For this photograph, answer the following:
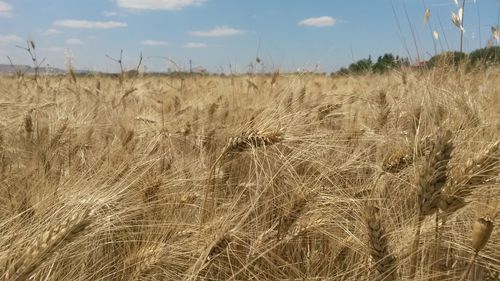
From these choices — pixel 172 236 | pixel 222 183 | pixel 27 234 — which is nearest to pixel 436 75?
pixel 222 183

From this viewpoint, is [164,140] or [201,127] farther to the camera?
[201,127]

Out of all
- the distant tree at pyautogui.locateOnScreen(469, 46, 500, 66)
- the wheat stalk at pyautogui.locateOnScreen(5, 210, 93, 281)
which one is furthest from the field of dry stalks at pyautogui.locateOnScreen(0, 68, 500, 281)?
the distant tree at pyautogui.locateOnScreen(469, 46, 500, 66)

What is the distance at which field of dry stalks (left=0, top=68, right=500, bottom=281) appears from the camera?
3.74 feet

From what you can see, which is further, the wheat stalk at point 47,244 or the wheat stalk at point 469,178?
the wheat stalk at point 469,178

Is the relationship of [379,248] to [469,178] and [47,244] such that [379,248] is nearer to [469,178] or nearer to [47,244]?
[469,178]

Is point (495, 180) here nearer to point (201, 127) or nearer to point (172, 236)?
point (172, 236)

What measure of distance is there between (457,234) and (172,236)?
0.88 metres

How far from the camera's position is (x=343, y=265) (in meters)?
1.53

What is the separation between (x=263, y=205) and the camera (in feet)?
5.88

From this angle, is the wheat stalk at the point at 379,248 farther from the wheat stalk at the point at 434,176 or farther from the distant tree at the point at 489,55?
the distant tree at the point at 489,55

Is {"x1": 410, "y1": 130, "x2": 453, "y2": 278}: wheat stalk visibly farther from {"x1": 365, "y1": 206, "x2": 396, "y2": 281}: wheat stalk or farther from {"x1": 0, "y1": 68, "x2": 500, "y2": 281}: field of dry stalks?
{"x1": 365, "y1": 206, "x2": 396, "y2": 281}: wheat stalk

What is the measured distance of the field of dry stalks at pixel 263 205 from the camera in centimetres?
114

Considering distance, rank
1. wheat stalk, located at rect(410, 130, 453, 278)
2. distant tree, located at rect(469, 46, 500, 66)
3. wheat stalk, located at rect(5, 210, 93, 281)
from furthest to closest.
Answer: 1. distant tree, located at rect(469, 46, 500, 66)
2. wheat stalk, located at rect(410, 130, 453, 278)
3. wheat stalk, located at rect(5, 210, 93, 281)

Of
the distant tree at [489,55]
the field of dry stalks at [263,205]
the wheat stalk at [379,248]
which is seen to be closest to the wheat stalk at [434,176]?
the field of dry stalks at [263,205]
